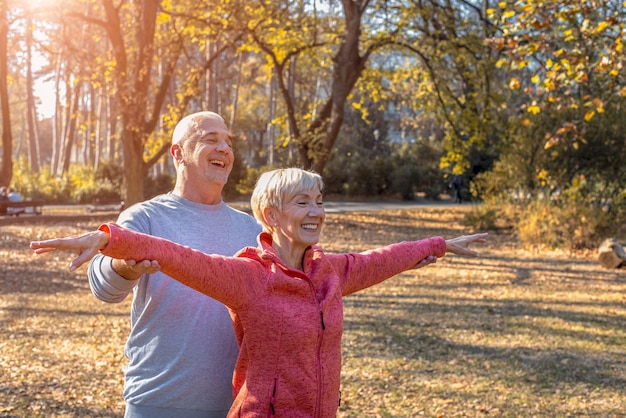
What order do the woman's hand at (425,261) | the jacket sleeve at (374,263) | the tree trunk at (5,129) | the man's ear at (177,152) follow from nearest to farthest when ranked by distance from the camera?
1. the jacket sleeve at (374,263)
2. the man's ear at (177,152)
3. the woman's hand at (425,261)
4. the tree trunk at (5,129)

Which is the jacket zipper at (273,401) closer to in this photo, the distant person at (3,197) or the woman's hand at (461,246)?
the woman's hand at (461,246)

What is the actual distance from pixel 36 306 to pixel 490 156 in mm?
28055

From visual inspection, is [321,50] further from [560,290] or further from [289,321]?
[289,321]

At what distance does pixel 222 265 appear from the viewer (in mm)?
2639

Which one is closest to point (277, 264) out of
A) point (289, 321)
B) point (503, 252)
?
point (289, 321)

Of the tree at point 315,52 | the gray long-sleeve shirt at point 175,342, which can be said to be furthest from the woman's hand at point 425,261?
the tree at point 315,52

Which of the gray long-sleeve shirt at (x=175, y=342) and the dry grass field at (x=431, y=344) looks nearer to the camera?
the gray long-sleeve shirt at (x=175, y=342)

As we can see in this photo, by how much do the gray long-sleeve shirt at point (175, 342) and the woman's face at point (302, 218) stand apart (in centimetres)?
36

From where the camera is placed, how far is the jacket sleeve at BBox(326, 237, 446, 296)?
3.06 metres

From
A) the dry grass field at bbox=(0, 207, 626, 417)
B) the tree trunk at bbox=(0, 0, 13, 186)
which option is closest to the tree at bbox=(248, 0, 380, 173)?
the tree trunk at bbox=(0, 0, 13, 186)

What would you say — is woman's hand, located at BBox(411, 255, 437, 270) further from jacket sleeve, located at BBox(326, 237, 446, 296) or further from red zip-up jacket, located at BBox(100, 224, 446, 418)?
red zip-up jacket, located at BBox(100, 224, 446, 418)

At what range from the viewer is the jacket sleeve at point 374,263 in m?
3.06

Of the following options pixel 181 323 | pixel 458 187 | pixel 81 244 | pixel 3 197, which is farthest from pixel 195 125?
pixel 458 187

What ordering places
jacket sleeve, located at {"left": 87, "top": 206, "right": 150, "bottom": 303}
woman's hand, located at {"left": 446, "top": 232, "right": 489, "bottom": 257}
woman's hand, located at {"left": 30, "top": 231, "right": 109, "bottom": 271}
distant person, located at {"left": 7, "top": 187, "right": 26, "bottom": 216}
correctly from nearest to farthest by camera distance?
woman's hand, located at {"left": 30, "top": 231, "right": 109, "bottom": 271} → jacket sleeve, located at {"left": 87, "top": 206, "right": 150, "bottom": 303} → woman's hand, located at {"left": 446, "top": 232, "right": 489, "bottom": 257} → distant person, located at {"left": 7, "top": 187, "right": 26, "bottom": 216}
